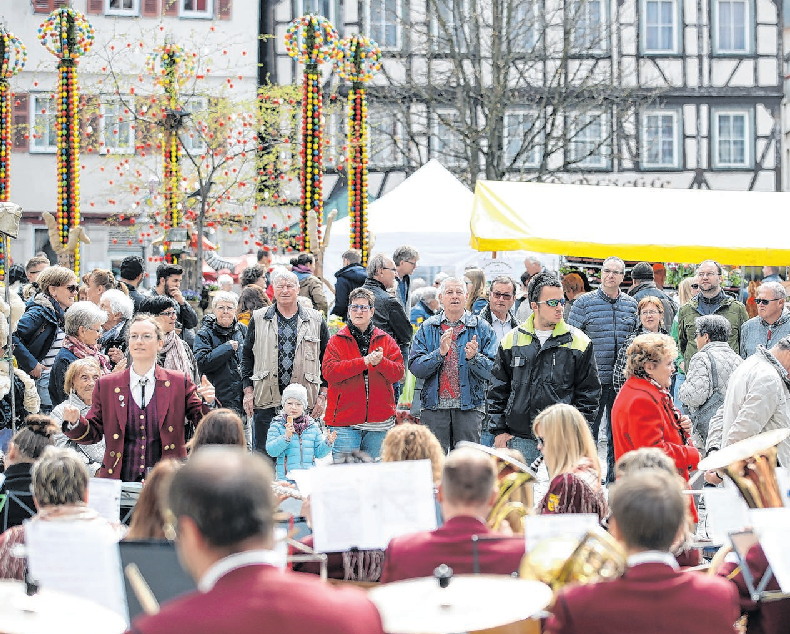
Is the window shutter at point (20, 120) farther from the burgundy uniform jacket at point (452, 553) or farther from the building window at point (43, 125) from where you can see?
the burgundy uniform jacket at point (452, 553)

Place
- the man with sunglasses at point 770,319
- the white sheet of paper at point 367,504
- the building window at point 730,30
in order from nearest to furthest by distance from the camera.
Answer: the white sheet of paper at point 367,504, the man with sunglasses at point 770,319, the building window at point 730,30

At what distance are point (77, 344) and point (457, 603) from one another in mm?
5606

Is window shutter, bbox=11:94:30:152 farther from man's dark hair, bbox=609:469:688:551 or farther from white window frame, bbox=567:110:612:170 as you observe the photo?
man's dark hair, bbox=609:469:688:551

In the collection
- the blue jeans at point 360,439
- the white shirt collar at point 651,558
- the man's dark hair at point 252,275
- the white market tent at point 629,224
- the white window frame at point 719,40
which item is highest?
the white window frame at point 719,40

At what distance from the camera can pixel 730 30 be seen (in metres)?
32.6

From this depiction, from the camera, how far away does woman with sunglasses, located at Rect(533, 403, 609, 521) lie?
5.62 metres

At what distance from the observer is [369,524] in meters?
4.66

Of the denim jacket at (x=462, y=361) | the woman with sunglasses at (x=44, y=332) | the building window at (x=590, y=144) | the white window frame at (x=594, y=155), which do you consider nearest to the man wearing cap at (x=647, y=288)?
the denim jacket at (x=462, y=361)

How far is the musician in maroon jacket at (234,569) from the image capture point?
2656 millimetres

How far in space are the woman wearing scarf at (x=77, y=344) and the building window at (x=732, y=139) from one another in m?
26.7

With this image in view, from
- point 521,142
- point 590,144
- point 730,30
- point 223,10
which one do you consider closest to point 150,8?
point 223,10

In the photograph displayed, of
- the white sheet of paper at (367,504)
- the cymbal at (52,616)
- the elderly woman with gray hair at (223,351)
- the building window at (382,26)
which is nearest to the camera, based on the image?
the cymbal at (52,616)

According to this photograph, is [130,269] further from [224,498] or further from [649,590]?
[224,498]

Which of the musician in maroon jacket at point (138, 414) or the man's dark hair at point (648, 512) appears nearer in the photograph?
the man's dark hair at point (648, 512)
